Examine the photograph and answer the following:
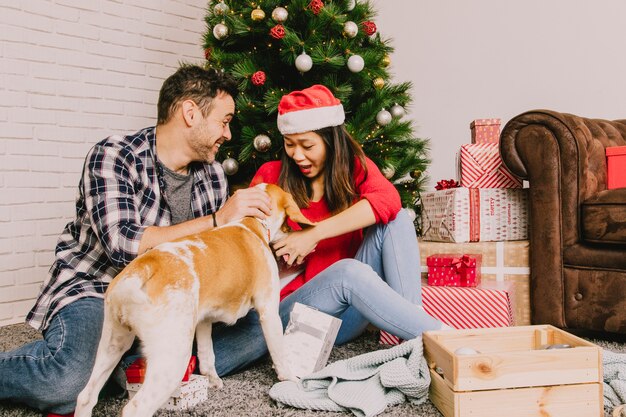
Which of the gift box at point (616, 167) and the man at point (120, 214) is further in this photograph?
the gift box at point (616, 167)

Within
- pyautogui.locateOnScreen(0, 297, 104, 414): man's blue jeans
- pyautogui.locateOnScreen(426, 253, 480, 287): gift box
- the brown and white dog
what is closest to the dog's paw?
the brown and white dog

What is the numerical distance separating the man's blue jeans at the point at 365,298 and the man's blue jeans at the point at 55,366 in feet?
1.38

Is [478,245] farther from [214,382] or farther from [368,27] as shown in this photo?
[214,382]

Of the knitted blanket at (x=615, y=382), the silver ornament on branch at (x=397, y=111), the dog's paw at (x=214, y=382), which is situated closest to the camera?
the knitted blanket at (x=615, y=382)

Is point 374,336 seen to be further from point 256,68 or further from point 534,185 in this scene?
point 256,68

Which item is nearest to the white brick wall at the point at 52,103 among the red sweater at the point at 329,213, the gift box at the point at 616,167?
the red sweater at the point at 329,213

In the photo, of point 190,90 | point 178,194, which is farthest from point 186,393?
point 190,90

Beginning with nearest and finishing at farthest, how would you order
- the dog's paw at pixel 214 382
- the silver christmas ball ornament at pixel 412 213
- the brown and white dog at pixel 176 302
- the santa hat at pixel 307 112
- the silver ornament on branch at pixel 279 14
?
1. the brown and white dog at pixel 176 302
2. the dog's paw at pixel 214 382
3. the santa hat at pixel 307 112
4. the silver ornament on branch at pixel 279 14
5. the silver christmas ball ornament at pixel 412 213

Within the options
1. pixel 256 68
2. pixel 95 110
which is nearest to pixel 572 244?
pixel 256 68

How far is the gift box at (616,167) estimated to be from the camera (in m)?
2.53

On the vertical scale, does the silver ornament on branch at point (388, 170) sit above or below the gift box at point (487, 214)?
above

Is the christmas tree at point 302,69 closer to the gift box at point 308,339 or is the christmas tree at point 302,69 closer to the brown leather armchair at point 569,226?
the brown leather armchair at point 569,226

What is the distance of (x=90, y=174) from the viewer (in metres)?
1.73

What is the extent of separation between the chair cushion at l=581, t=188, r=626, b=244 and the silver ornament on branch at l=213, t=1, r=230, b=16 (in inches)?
70.6
